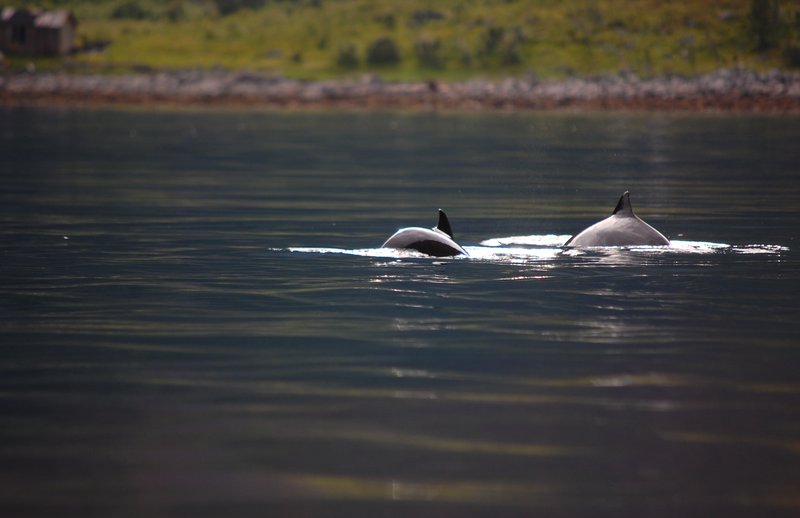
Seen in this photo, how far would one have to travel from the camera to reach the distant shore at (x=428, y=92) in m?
86.1

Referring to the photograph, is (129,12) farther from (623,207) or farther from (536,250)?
(623,207)

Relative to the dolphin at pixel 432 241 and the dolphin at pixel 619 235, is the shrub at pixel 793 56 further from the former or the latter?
the dolphin at pixel 432 241

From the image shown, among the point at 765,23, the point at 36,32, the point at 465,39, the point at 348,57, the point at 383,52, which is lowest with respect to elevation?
the point at 348,57

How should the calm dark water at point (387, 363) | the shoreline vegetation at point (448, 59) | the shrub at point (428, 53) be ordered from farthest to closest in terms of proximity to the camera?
the shrub at point (428, 53)
the shoreline vegetation at point (448, 59)
the calm dark water at point (387, 363)

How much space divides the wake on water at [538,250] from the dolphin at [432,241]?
0.11 meters

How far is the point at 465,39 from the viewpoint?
4375 inches

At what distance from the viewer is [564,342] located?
39.9 ft

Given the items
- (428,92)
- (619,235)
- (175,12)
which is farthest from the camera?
(175,12)

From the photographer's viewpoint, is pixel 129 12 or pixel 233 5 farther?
pixel 233 5

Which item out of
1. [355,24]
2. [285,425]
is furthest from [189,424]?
[355,24]

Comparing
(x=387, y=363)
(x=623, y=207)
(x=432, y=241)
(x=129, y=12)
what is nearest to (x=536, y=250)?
(x=623, y=207)

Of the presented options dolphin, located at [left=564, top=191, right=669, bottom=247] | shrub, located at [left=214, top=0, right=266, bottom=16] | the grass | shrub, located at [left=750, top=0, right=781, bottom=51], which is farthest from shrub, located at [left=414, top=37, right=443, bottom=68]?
dolphin, located at [left=564, top=191, right=669, bottom=247]

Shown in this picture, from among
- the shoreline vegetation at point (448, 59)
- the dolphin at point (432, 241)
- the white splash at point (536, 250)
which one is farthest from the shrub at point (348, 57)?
the dolphin at point (432, 241)

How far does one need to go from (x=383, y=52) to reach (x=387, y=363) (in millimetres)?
97699
